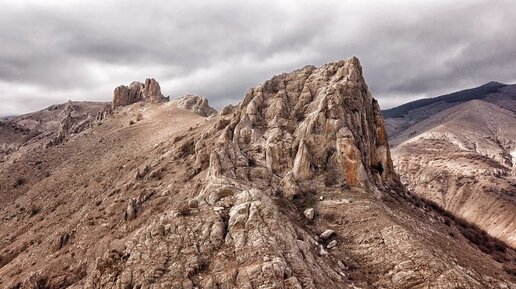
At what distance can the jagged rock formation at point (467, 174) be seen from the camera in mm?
98812

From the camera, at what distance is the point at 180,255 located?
24781 mm

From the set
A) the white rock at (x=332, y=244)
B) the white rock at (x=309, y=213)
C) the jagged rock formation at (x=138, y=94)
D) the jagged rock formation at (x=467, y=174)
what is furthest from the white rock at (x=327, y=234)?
the jagged rock formation at (x=138, y=94)

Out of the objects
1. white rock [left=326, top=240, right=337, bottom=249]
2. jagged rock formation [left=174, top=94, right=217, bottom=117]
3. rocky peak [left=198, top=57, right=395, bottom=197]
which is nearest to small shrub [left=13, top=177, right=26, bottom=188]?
rocky peak [left=198, top=57, right=395, bottom=197]

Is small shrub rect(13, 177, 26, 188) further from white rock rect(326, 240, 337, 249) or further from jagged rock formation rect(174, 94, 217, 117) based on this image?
white rock rect(326, 240, 337, 249)

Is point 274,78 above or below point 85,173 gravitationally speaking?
above

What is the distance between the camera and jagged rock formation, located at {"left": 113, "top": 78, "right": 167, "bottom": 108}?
106m

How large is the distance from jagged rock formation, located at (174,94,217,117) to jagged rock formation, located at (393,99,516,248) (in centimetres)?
7558

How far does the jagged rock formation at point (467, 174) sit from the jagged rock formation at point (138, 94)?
3558 inches

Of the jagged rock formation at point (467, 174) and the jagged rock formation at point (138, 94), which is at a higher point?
the jagged rock formation at point (138, 94)

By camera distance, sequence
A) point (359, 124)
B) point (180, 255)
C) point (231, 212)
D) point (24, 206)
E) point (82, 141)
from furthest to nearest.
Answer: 1. point (82, 141)
2. point (24, 206)
3. point (359, 124)
4. point (231, 212)
5. point (180, 255)

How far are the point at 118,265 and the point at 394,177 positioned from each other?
1459 inches

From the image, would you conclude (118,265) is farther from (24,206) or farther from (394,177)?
(394,177)

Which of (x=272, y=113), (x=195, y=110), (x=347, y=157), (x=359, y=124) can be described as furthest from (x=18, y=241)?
(x=195, y=110)

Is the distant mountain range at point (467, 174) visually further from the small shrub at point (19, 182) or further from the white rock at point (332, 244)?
the small shrub at point (19, 182)
